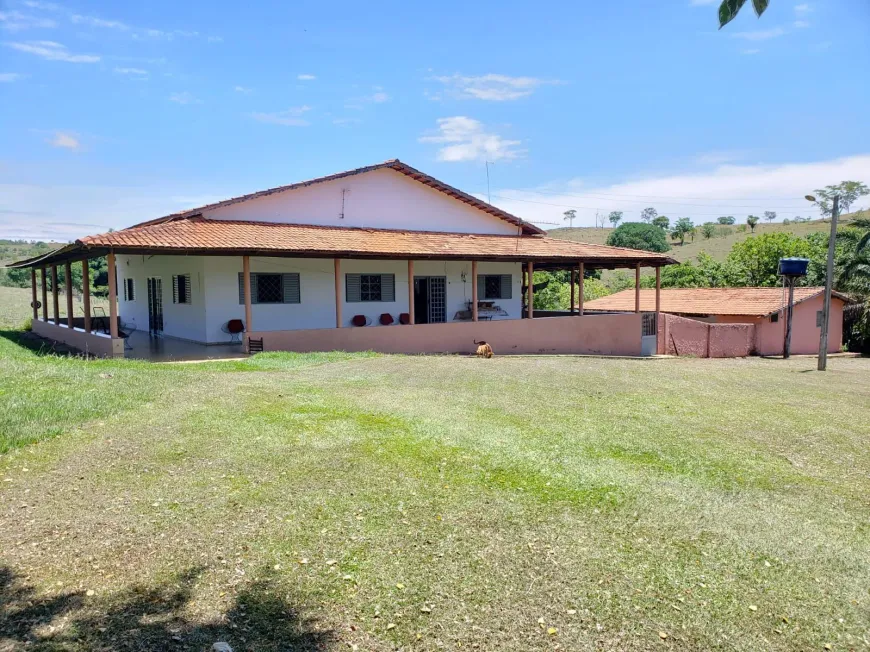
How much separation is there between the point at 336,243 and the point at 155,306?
7.18 m

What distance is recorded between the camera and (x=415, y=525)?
493 centimetres

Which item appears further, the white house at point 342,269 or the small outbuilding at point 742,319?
the small outbuilding at point 742,319

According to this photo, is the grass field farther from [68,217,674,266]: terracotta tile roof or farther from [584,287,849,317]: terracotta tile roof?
[584,287,849,317]: terracotta tile roof

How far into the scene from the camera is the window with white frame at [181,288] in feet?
58.9

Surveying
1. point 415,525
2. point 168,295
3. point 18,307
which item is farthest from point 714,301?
point 18,307

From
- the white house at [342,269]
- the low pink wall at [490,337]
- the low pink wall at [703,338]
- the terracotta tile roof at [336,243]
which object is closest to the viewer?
the terracotta tile roof at [336,243]

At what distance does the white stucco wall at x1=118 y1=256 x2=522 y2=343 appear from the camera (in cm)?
1711

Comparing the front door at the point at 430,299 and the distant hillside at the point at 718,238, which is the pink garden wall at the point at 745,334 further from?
the distant hillside at the point at 718,238

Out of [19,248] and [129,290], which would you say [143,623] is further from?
[19,248]

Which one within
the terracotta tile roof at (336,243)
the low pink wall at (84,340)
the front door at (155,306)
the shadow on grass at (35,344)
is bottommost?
the shadow on grass at (35,344)

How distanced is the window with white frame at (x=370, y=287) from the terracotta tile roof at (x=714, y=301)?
16.9m

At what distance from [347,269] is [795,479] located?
15.0 metres

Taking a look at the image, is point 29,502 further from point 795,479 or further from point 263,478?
point 795,479

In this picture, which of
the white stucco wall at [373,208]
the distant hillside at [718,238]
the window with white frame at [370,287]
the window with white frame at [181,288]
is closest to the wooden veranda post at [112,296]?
the window with white frame at [181,288]
